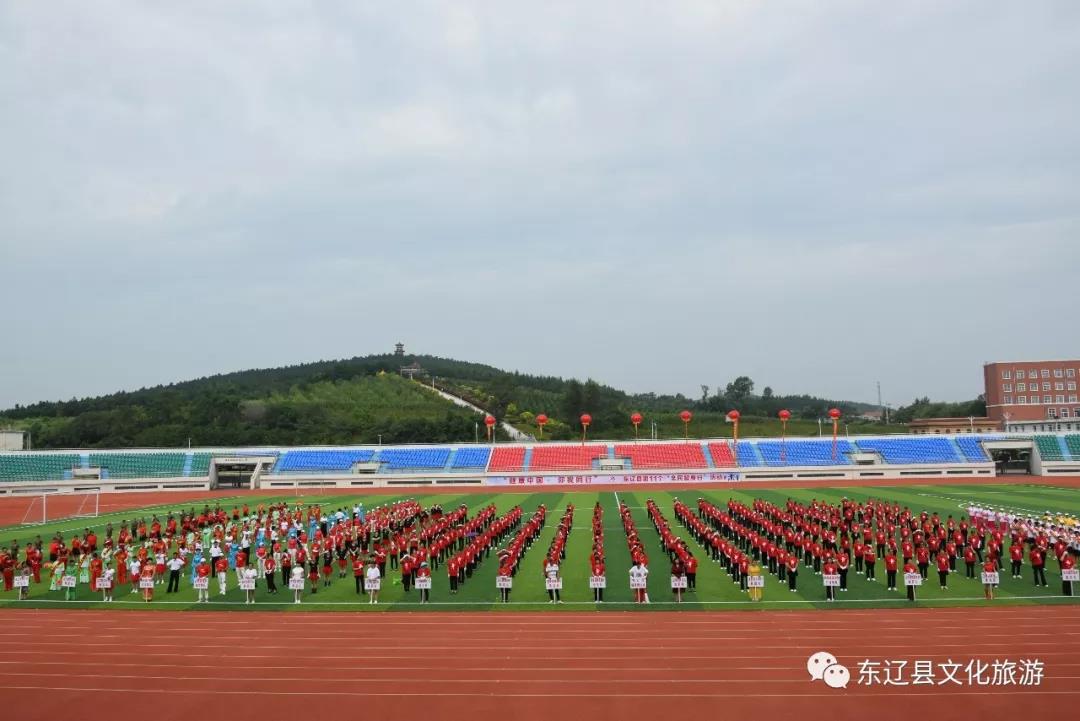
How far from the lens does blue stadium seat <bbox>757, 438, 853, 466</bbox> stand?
5041 cm

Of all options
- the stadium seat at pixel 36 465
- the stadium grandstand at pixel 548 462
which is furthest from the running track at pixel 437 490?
the stadium seat at pixel 36 465

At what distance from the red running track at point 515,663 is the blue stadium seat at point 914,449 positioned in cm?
3873

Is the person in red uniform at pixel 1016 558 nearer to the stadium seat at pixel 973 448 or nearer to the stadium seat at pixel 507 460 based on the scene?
the stadium seat at pixel 973 448

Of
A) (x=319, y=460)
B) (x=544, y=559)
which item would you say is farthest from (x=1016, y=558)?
(x=319, y=460)

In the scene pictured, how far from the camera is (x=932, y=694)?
32.7ft

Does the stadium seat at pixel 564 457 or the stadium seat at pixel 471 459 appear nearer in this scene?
the stadium seat at pixel 471 459

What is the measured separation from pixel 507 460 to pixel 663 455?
1162cm

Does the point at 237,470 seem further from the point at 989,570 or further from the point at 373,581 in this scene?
the point at 989,570

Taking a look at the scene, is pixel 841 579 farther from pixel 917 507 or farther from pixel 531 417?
pixel 531 417

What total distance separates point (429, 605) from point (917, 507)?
82.0 ft

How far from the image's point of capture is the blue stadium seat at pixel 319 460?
53.4 m

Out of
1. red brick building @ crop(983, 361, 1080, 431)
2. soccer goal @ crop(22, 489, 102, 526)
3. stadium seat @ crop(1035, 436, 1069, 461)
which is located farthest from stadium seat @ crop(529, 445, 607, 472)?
red brick building @ crop(983, 361, 1080, 431)

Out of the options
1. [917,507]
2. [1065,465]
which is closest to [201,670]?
[917,507]

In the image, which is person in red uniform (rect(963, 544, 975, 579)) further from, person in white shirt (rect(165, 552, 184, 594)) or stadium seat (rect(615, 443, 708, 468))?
stadium seat (rect(615, 443, 708, 468))
